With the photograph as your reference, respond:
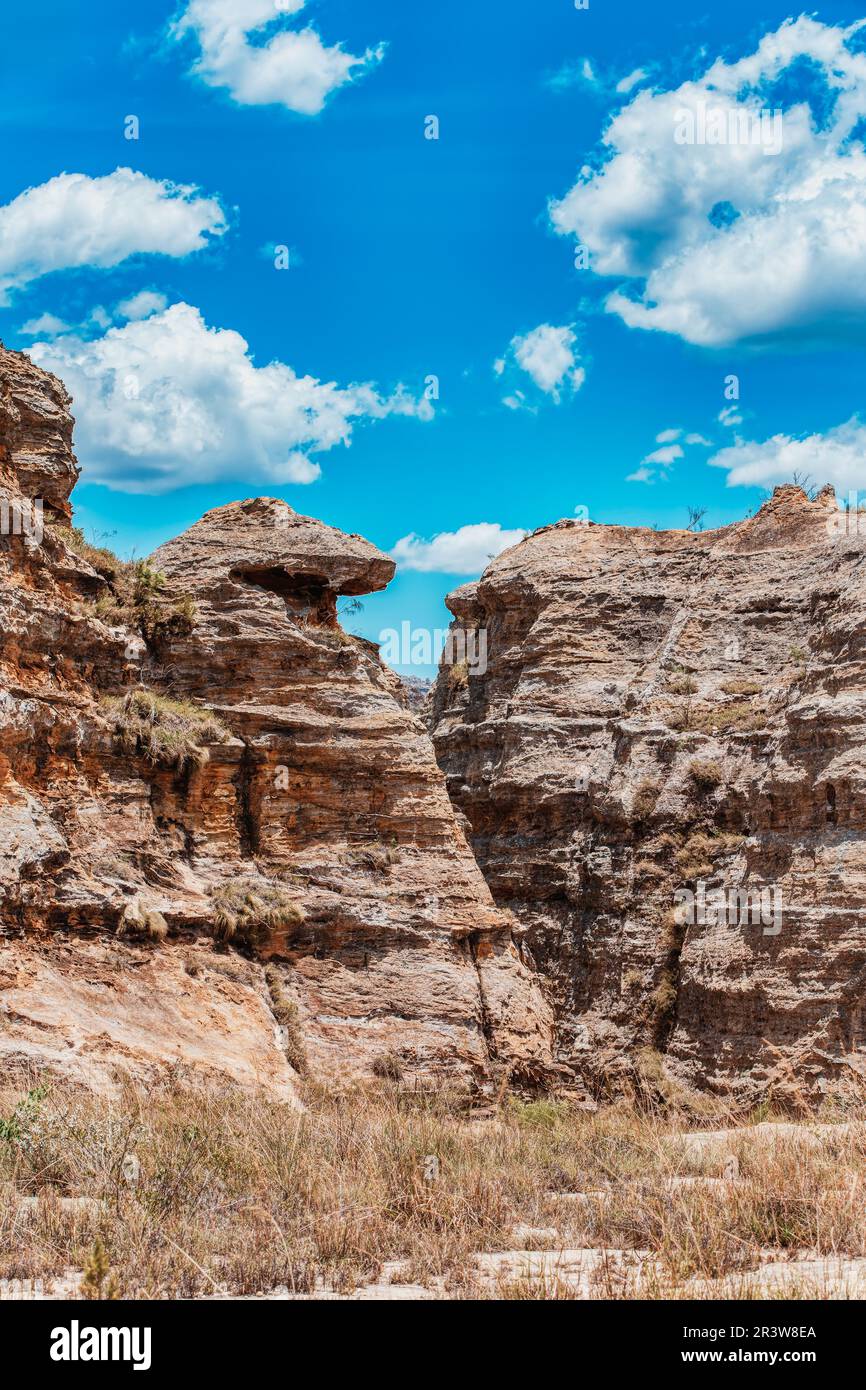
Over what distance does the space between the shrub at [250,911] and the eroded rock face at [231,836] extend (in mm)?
61

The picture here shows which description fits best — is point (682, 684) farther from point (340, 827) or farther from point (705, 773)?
point (340, 827)

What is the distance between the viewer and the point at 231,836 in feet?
57.9

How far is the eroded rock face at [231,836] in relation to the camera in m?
13.5

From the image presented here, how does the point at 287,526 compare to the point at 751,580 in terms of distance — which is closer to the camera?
the point at 287,526

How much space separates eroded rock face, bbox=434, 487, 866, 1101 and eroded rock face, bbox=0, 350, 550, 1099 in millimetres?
2473

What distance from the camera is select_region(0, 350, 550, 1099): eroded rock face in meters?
13.5

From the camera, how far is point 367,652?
20.7 m

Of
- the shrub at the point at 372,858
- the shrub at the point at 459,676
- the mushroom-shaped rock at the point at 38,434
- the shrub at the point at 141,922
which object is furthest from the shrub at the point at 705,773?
the mushroom-shaped rock at the point at 38,434

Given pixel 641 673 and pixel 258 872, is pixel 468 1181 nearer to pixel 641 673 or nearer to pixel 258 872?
pixel 258 872

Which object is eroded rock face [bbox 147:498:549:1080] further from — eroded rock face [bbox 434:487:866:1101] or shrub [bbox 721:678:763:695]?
shrub [bbox 721:678:763:695]

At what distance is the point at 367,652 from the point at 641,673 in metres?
6.40

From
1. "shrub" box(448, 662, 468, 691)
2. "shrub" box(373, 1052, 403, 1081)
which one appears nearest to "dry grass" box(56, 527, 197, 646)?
"shrub" box(373, 1052, 403, 1081)

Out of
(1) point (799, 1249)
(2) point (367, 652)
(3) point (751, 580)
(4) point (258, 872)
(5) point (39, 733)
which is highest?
(3) point (751, 580)

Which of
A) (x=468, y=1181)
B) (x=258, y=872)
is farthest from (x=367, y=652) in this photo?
(x=468, y=1181)
